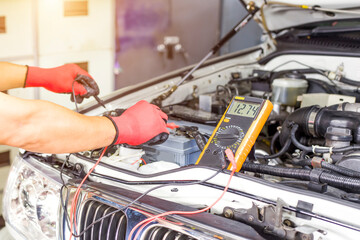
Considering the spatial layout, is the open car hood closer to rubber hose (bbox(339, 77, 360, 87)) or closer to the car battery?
rubber hose (bbox(339, 77, 360, 87))

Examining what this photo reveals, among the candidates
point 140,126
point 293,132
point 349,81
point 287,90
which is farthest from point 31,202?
point 349,81

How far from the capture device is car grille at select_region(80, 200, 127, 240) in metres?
1.13

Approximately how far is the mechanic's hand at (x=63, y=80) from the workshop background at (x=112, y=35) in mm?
1337

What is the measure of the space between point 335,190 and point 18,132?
855 mm

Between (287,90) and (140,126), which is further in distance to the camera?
(287,90)

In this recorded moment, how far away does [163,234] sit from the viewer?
1030mm

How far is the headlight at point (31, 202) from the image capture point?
4.40 feet

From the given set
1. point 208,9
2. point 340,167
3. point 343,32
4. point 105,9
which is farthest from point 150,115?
point 208,9

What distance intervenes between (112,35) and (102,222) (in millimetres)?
2575

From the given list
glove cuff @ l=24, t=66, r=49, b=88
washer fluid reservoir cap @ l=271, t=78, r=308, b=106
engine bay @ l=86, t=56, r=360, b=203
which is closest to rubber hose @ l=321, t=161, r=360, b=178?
engine bay @ l=86, t=56, r=360, b=203

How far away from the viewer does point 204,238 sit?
93 cm

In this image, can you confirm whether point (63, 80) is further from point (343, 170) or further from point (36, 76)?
point (343, 170)

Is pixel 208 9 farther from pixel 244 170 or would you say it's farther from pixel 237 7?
pixel 244 170

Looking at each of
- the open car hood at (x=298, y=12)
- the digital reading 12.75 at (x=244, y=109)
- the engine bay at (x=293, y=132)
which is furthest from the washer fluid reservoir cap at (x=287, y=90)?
the digital reading 12.75 at (x=244, y=109)
